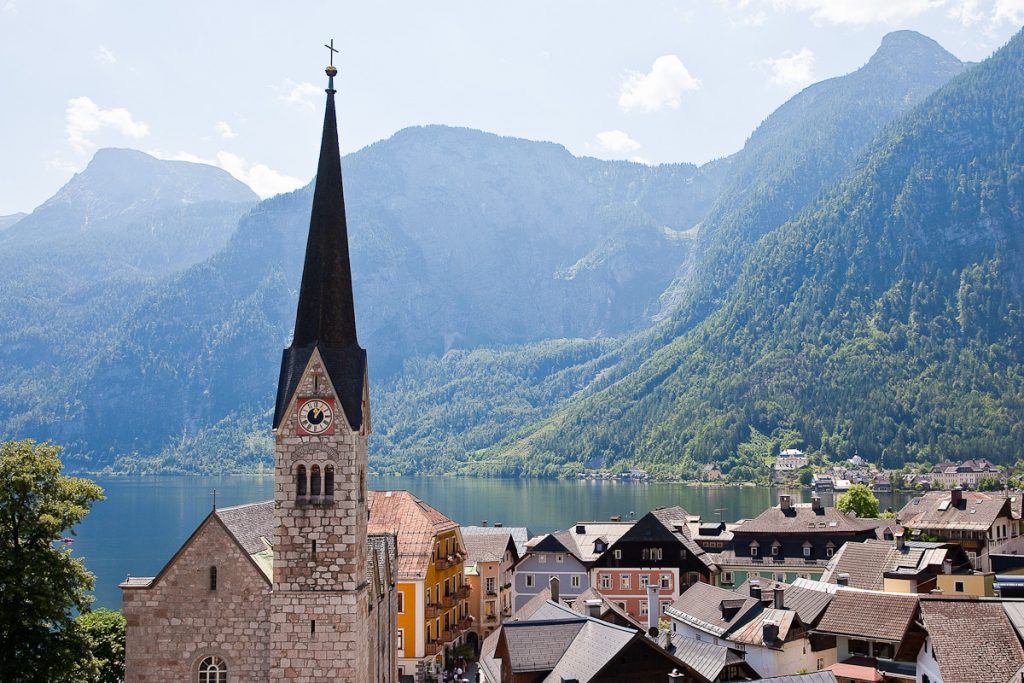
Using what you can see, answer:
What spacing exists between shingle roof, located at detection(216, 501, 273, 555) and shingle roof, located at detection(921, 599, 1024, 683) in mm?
23515

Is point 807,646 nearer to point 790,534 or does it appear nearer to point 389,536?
point 389,536

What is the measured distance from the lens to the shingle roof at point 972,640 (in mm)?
35375

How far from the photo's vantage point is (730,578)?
303 feet

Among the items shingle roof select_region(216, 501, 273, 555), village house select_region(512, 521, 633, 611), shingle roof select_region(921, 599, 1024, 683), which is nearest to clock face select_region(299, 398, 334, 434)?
shingle roof select_region(216, 501, 273, 555)

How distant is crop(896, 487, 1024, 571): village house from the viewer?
285 ft

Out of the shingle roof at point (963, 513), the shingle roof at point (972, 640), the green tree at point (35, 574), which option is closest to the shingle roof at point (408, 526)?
the green tree at point (35, 574)

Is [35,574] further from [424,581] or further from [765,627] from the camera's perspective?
[765,627]

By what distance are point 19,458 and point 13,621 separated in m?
5.97

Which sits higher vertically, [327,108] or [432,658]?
[327,108]

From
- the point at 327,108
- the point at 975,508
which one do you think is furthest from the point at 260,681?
the point at 975,508

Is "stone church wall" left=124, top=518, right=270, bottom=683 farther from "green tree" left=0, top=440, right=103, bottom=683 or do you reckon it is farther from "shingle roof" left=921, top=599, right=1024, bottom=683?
"shingle roof" left=921, top=599, right=1024, bottom=683

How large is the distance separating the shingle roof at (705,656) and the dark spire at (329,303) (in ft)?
64.6

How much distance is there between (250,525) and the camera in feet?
123

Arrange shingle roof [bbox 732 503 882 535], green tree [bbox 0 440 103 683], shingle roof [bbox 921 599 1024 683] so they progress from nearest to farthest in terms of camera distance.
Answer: shingle roof [bbox 921 599 1024 683], green tree [bbox 0 440 103 683], shingle roof [bbox 732 503 882 535]
